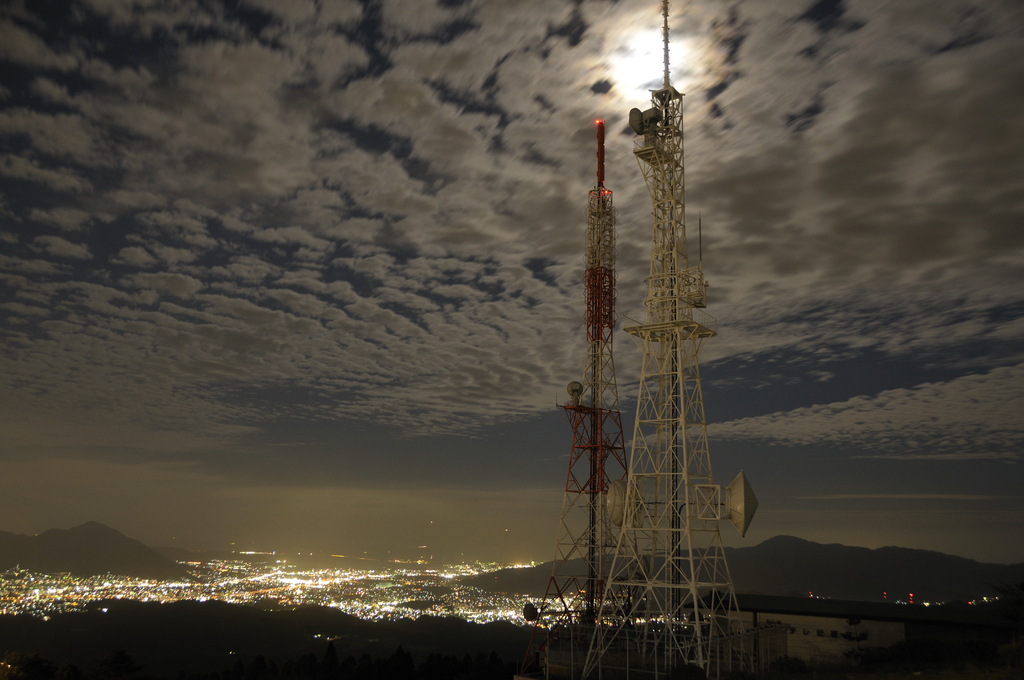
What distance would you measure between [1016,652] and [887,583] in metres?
211

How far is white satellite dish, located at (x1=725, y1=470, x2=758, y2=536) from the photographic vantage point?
26.4m

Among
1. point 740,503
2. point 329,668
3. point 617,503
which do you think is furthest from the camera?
point 329,668

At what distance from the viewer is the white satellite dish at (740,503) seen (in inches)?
1038

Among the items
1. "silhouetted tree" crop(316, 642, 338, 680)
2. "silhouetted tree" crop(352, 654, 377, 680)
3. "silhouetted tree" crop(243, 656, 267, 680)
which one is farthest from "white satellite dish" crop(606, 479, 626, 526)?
"silhouetted tree" crop(243, 656, 267, 680)

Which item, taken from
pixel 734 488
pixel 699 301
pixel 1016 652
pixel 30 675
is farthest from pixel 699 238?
pixel 30 675

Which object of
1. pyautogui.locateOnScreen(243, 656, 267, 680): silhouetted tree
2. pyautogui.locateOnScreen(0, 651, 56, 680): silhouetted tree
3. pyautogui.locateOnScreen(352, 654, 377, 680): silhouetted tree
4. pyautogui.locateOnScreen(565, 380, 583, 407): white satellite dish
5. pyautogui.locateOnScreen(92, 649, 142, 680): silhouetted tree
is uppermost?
pyautogui.locateOnScreen(565, 380, 583, 407): white satellite dish

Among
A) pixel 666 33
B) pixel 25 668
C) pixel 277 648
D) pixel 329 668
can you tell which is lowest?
pixel 277 648

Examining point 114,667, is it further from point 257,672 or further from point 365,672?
point 257,672

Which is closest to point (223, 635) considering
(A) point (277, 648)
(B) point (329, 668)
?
(A) point (277, 648)

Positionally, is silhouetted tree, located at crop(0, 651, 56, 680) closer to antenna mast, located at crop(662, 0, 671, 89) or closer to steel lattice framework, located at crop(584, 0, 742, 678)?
steel lattice framework, located at crop(584, 0, 742, 678)

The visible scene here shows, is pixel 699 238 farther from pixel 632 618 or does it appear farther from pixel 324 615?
pixel 324 615

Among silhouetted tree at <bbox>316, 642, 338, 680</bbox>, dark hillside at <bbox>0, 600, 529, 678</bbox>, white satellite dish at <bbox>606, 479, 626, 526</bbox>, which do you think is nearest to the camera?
white satellite dish at <bbox>606, 479, 626, 526</bbox>

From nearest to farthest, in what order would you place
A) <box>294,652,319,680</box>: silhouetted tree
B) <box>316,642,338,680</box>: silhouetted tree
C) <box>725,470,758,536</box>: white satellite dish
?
<box>725,470,758,536</box>: white satellite dish, <box>316,642,338,680</box>: silhouetted tree, <box>294,652,319,680</box>: silhouetted tree

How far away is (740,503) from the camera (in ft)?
87.5
